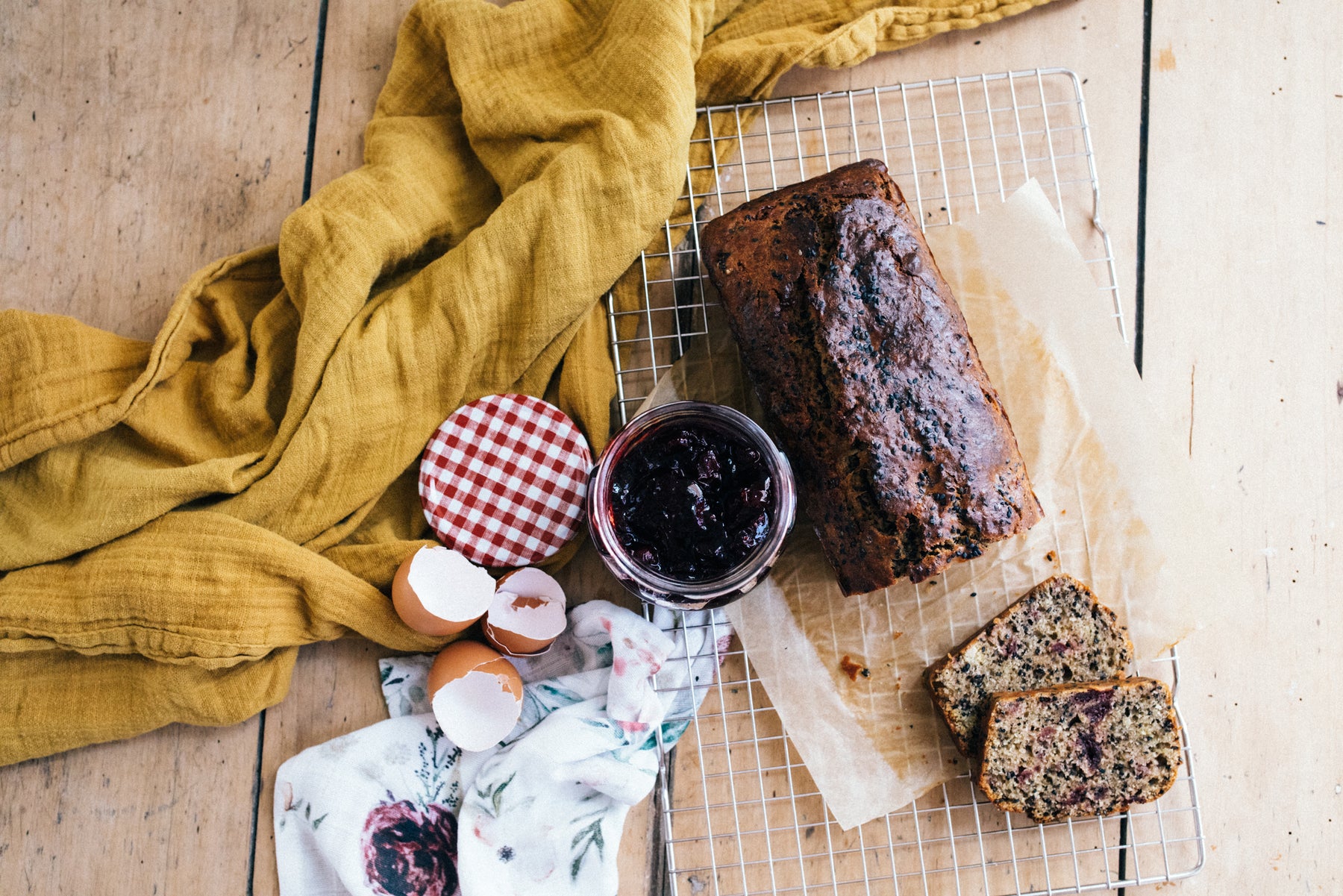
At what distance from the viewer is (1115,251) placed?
2.20m

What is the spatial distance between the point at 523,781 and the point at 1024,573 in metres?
1.20

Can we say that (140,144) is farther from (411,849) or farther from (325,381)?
(411,849)

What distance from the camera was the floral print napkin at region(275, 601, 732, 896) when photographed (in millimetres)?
1974

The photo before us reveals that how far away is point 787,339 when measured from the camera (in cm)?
180

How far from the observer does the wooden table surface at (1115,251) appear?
6.88 feet

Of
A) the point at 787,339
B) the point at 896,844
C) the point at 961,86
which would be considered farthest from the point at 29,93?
the point at 896,844

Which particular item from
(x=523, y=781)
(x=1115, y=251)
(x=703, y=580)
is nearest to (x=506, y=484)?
(x=703, y=580)

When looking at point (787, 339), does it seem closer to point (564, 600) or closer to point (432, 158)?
point (564, 600)

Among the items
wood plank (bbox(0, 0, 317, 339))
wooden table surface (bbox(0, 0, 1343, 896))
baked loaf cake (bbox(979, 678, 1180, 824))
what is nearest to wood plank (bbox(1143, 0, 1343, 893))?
wooden table surface (bbox(0, 0, 1343, 896))

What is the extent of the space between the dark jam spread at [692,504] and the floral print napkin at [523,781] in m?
0.29

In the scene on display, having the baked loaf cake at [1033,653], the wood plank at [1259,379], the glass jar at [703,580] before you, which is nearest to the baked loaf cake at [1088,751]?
the baked loaf cake at [1033,653]

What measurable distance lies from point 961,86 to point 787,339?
0.92 metres

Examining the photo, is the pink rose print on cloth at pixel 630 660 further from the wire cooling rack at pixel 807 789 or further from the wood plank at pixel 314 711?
the wood plank at pixel 314 711

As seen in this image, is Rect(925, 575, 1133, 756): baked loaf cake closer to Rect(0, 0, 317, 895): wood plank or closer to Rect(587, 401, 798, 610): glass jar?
Rect(587, 401, 798, 610): glass jar
